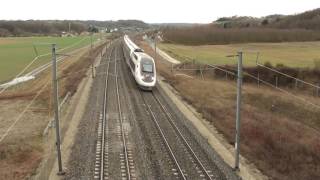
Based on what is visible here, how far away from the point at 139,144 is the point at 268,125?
12.0 metres

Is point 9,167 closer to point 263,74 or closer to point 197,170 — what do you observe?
point 197,170

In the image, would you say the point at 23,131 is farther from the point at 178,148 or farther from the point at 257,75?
the point at 257,75

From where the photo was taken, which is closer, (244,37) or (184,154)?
(184,154)

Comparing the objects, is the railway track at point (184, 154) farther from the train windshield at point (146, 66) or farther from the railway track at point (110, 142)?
the train windshield at point (146, 66)

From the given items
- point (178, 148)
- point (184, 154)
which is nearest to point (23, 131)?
point (178, 148)

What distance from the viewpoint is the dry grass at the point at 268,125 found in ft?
84.3

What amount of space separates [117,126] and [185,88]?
19.0 metres

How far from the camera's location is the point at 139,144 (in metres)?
27.7

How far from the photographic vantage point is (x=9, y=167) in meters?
23.2

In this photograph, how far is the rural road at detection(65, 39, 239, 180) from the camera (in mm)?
22906

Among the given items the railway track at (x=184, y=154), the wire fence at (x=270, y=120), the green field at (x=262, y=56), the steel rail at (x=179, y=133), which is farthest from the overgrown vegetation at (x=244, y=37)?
the railway track at (x=184, y=154)

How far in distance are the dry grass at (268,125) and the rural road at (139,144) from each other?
100.0 inches

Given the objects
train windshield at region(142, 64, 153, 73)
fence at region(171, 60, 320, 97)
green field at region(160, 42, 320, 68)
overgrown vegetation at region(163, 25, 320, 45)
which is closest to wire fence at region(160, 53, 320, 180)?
fence at region(171, 60, 320, 97)

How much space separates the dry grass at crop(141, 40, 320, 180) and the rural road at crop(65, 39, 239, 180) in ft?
8.33
